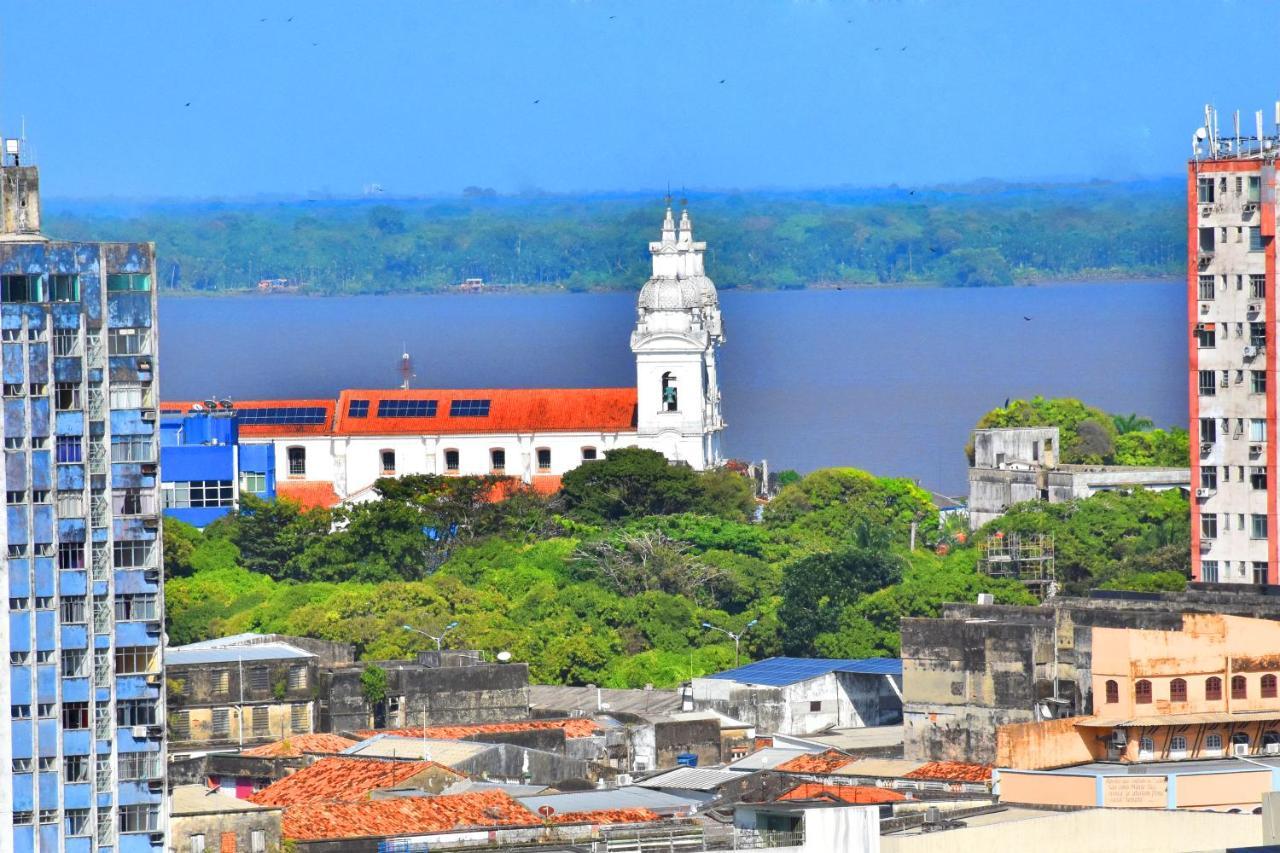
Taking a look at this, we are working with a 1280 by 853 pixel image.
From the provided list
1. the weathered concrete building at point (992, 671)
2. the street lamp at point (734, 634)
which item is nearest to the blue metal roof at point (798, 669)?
the street lamp at point (734, 634)

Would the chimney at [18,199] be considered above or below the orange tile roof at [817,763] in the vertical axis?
above

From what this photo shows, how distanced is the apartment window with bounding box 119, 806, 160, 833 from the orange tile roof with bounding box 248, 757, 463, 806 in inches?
145

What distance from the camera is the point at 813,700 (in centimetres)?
5800

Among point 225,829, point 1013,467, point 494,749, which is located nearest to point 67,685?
point 225,829

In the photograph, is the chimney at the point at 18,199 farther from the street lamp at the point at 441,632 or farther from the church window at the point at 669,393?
the church window at the point at 669,393

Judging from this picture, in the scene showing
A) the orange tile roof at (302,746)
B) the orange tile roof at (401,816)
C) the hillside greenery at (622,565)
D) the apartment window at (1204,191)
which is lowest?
the orange tile roof at (401,816)

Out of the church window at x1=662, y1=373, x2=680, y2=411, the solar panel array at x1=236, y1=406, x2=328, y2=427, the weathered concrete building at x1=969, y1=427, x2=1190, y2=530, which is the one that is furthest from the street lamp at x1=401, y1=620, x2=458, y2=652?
the solar panel array at x1=236, y1=406, x2=328, y2=427

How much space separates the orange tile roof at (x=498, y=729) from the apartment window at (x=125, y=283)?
11.4 m

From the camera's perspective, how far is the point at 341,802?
144 feet

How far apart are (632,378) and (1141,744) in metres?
130

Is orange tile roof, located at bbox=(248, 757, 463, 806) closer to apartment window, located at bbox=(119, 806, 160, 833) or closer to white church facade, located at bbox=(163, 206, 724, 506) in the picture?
apartment window, located at bbox=(119, 806, 160, 833)

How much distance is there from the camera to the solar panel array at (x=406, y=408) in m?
105

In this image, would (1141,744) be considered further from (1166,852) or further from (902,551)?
(902,551)

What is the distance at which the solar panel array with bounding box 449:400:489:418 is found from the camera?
104375mm
